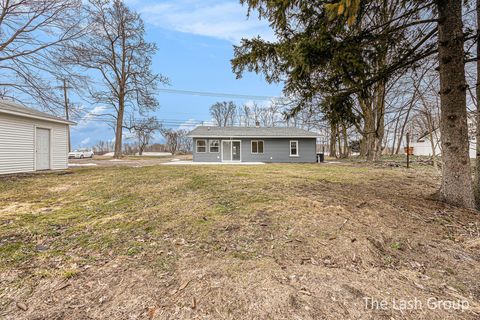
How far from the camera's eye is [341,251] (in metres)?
2.59

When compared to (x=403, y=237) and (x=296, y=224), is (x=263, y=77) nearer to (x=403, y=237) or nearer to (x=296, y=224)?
(x=296, y=224)

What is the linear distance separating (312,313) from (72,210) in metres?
4.49

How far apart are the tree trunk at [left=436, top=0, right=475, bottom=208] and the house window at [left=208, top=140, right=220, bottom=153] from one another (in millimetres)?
15754

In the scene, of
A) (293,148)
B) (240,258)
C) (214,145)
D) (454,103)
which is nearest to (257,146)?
(293,148)

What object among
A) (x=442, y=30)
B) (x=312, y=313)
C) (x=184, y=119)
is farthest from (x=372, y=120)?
(x=184, y=119)

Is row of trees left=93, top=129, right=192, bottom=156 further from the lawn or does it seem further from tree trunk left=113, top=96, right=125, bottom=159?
the lawn

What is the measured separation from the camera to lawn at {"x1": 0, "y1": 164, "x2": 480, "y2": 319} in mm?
1791

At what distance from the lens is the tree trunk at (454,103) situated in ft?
12.6

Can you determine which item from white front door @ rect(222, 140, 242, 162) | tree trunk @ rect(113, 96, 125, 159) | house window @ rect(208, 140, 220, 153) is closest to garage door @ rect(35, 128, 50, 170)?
house window @ rect(208, 140, 220, 153)

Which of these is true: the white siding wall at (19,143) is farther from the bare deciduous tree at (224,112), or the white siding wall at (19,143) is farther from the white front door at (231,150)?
the bare deciduous tree at (224,112)

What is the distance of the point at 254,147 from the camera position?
19094 millimetres

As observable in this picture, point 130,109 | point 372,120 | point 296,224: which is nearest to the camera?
point 296,224

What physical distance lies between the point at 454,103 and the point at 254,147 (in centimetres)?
1543

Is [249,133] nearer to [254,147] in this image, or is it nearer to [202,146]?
[254,147]
